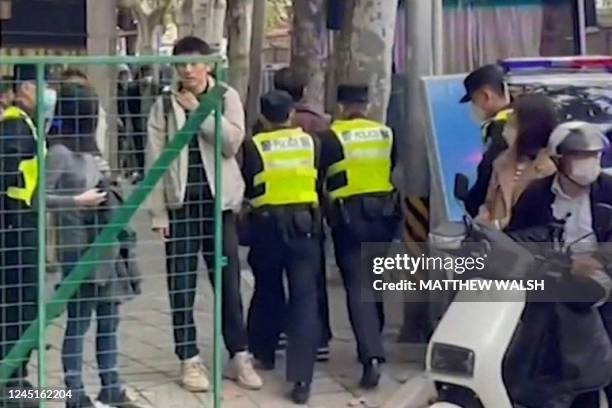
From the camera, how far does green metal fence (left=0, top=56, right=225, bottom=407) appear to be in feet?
17.0

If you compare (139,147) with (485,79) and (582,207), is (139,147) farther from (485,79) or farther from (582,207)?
(582,207)

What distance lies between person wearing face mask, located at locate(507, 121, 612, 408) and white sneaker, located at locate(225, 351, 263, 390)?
2.02m

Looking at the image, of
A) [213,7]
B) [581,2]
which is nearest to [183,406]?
[213,7]

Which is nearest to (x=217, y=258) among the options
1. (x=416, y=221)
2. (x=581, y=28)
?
(x=416, y=221)

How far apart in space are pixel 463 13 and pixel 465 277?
6940mm

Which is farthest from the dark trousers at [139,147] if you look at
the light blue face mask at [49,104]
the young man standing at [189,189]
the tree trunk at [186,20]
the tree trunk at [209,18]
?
the tree trunk at [186,20]

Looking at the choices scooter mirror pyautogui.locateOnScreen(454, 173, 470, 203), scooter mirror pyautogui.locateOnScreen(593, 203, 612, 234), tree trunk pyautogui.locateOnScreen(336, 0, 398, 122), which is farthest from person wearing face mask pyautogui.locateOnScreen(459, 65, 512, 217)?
tree trunk pyautogui.locateOnScreen(336, 0, 398, 122)

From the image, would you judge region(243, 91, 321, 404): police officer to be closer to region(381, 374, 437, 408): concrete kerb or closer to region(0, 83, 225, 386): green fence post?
region(381, 374, 437, 408): concrete kerb

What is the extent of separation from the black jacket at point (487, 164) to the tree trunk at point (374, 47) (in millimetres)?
1547

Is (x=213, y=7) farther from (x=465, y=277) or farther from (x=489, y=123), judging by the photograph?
(x=465, y=277)

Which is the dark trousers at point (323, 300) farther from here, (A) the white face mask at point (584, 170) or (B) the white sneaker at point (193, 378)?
(A) the white face mask at point (584, 170)

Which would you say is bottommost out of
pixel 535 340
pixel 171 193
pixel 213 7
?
pixel 535 340

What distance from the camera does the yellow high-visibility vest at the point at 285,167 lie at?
6.33 meters

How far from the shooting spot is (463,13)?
462 inches
